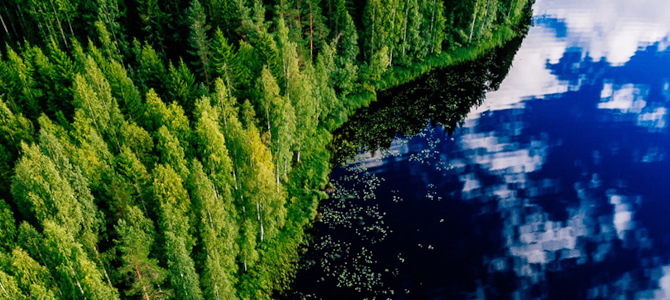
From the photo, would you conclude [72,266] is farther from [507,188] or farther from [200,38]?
[507,188]

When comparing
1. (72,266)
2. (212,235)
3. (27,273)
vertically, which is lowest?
(27,273)

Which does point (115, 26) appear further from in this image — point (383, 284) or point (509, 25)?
point (509, 25)

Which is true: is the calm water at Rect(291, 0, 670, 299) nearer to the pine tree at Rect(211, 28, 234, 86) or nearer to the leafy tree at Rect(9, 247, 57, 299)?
the pine tree at Rect(211, 28, 234, 86)

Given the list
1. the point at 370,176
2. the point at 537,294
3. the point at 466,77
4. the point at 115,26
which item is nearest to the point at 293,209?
the point at 370,176

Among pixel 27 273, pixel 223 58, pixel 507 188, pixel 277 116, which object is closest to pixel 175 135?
pixel 277 116

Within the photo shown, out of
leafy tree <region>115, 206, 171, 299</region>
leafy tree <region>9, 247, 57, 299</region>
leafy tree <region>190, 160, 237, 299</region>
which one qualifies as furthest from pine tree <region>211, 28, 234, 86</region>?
leafy tree <region>9, 247, 57, 299</region>

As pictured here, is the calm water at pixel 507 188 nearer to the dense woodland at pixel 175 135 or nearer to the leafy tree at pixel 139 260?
the dense woodland at pixel 175 135

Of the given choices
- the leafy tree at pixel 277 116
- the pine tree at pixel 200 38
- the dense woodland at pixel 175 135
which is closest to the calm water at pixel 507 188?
the dense woodland at pixel 175 135
